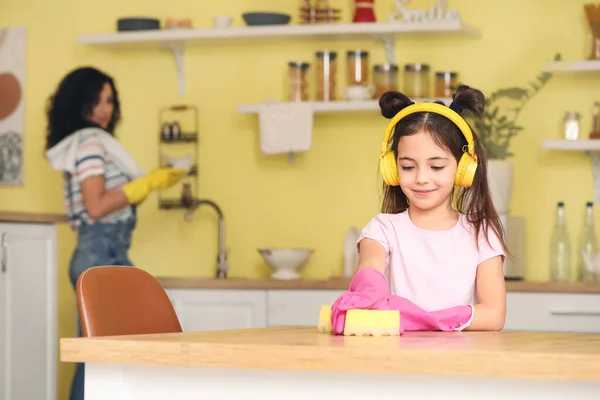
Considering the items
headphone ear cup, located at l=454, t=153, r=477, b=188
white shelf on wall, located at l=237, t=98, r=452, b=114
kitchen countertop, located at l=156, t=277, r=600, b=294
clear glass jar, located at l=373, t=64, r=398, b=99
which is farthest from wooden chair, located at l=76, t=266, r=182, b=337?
clear glass jar, located at l=373, t=64, r=398, b=99

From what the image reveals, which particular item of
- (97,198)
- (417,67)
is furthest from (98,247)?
(417,67)

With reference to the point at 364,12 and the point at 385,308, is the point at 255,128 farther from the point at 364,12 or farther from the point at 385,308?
the point at 385,308

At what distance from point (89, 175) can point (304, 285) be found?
84 cm

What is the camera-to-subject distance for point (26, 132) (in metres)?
4.45

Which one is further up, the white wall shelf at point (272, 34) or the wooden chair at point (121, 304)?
the white wall shelf at point (272, 34)

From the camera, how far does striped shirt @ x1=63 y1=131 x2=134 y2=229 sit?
3.43 m

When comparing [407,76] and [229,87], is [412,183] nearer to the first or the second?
[407,76]

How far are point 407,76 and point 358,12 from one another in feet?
1.02

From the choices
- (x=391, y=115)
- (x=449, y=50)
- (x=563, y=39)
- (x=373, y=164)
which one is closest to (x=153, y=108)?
(x=373, y=164)

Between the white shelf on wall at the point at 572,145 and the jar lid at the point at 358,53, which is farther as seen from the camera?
the jar lid at the point at 358,53

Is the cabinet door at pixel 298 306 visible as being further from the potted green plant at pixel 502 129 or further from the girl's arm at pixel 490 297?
the girl's arm at pixel 490 297

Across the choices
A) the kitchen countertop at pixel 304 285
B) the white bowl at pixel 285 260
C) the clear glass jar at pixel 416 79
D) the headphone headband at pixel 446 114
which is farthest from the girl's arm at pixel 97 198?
the headphone headband at pixel 446 114

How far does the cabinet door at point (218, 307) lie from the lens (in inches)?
145

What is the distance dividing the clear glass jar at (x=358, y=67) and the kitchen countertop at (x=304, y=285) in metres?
0.79
